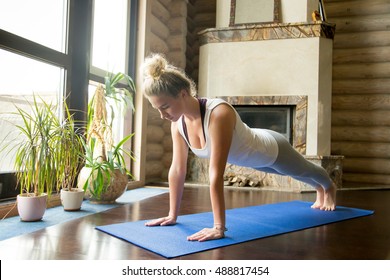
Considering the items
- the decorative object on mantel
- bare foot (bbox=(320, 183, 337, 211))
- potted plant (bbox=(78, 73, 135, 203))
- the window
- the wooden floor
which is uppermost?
the decorative object on mantel

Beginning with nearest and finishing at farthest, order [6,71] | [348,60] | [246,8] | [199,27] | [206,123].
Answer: [206,123] → [6,71] → [246,8] → [348,60] → [199,27]

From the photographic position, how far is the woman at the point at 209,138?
1907 millimetres

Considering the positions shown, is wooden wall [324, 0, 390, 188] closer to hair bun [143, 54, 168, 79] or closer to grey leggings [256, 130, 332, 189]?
grey leggings [256, 130, 332, 189]

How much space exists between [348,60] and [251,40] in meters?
1.66

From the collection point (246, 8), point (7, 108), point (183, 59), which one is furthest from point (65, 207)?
point (246, 8)

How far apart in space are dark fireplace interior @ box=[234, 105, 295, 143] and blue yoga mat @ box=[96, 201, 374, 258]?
Result: 1.75m

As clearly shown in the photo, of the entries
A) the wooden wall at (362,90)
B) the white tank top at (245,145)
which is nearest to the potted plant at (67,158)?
the white tank top at (245,145)

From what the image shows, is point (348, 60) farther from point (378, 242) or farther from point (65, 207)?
point (65, 207)

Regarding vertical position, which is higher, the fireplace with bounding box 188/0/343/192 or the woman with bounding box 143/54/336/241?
the fireplace with bounding box 188/0/343/192

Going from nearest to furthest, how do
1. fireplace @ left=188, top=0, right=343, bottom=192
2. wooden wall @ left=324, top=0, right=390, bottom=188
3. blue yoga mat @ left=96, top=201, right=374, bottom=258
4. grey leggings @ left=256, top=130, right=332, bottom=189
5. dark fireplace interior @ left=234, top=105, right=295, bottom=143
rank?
1. blue yoga mat @ left=96, top=201, right=374, bottom=258
2. grey leggings @ left=256, top=130, right=332, bottom=189
3. fireplace @ left=188, top=0, right=343, bottom=192
4. dark fireplace interior @ left=234, top=105, right=295, bottom=143
5. wooden wall @ left=324, top=0, right=390, bottom=188

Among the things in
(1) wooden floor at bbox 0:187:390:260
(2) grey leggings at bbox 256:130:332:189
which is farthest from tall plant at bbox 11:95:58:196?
(2) grey leggings at bbox 256:130:332:189

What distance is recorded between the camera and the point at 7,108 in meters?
2.74

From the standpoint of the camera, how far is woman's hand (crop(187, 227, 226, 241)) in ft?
6.40

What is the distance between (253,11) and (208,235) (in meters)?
3.79
